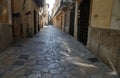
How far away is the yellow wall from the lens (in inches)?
145

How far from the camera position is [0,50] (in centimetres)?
459

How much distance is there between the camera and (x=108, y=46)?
11.7 feet

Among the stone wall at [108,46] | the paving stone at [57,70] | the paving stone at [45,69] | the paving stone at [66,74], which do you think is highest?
the stone wall at [108,46]

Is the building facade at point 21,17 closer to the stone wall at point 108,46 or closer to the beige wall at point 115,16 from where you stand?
the stone wall at point 108,46

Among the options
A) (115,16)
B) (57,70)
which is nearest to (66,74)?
(57,70)

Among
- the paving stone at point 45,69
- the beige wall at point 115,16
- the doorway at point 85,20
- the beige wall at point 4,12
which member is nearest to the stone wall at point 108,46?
the beige wall at point 115,16

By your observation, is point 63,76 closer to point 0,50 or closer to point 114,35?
point 114,35

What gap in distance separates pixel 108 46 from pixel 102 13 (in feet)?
4.00

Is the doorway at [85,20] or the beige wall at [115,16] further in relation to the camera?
the doorway at [85,20]

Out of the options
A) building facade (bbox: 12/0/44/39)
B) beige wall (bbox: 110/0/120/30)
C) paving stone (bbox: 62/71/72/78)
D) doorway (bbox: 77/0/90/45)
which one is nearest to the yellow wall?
beige wall (bbox: 110/0/120/30)

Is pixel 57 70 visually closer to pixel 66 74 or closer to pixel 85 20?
pixel 66 74

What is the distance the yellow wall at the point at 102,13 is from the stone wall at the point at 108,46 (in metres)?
0.22

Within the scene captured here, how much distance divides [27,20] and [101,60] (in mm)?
6136

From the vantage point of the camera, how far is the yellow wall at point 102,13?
145 inches
